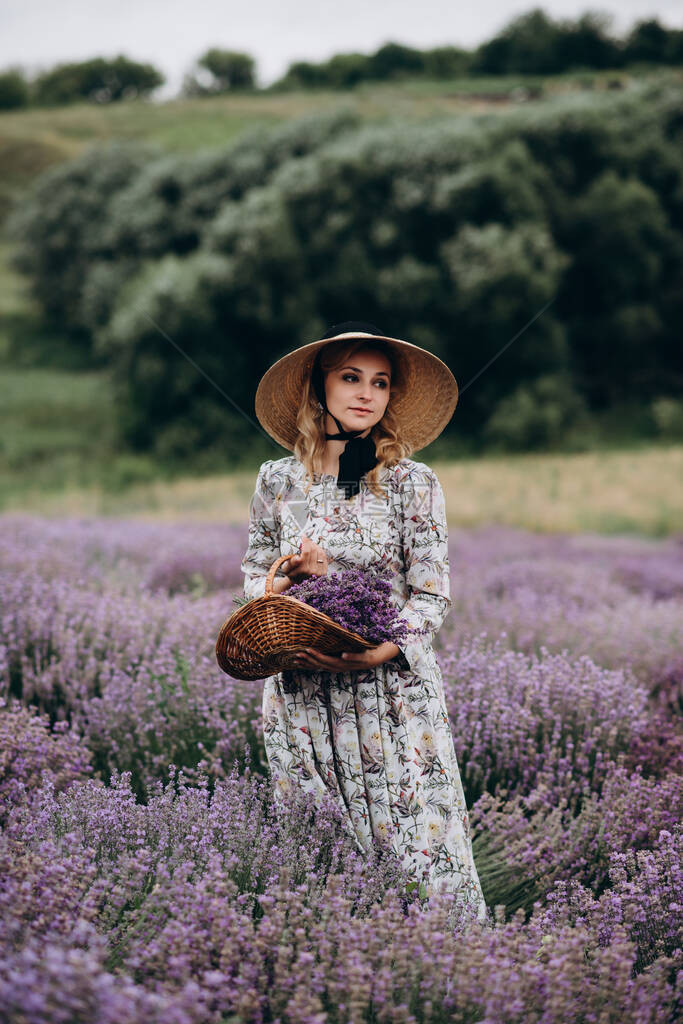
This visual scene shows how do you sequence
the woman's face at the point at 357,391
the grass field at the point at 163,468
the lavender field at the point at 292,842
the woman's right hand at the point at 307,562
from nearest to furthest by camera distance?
1. the lavender field at the point at 292,842
2. the woman's right hand at the point at 307,562
3. the woman's face at the point at 357,391
4. the grass field at the point at 163,468

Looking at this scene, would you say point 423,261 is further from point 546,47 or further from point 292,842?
point 292,842

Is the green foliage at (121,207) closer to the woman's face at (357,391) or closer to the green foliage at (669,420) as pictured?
the green foliage at (669,420)

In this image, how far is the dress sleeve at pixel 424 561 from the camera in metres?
2.14

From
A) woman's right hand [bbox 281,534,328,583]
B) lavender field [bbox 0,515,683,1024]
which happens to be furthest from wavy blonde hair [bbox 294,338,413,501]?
lavender field [bbox 0,515,683,1024]

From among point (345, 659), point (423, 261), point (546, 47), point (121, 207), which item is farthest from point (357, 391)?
point (546, 47)

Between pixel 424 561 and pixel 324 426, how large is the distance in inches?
19.6

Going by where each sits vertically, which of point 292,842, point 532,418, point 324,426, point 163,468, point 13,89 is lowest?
point 163,468

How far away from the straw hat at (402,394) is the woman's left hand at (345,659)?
2.33 feet

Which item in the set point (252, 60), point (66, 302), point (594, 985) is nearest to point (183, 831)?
point (594, 985)

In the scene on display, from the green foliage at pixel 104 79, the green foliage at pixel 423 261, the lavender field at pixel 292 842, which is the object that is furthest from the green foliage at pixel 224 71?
the lavender field at pixel 292 842

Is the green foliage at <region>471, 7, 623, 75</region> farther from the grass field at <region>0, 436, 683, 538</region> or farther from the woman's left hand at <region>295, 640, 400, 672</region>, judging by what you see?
the woman's left hand at <region>295, 640, 400, 672</region>

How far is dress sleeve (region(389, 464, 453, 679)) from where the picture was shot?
2137mm

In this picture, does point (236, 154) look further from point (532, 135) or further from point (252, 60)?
point (252, 60)

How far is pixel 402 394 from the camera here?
240cm
